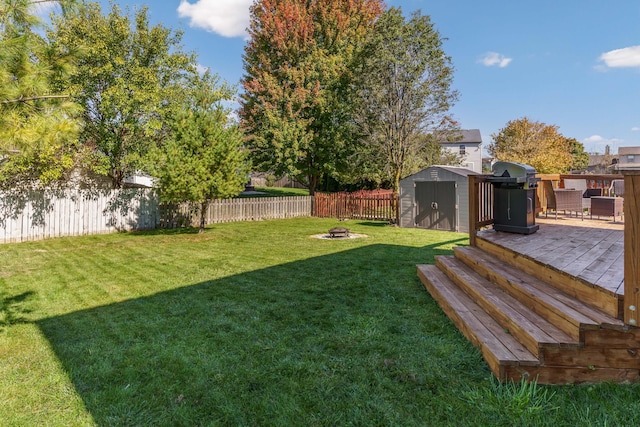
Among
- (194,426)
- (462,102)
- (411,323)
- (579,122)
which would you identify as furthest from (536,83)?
(194,426)

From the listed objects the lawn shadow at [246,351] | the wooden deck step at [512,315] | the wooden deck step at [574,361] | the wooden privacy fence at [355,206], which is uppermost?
the wooden privacy fence at [355,206]

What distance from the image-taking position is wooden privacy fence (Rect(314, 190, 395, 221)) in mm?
15484

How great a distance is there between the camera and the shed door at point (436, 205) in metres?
12.1

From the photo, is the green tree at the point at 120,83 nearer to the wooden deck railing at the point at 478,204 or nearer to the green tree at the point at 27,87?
the green tree at the point at 27,87

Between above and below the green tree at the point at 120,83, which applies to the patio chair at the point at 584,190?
below

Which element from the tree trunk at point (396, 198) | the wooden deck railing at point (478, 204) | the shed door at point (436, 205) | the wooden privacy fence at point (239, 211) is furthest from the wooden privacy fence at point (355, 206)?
the wooden deck railing at point (478, 204)

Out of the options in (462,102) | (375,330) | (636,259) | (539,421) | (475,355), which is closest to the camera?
(539,421)

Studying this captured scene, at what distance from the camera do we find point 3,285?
5504 mm

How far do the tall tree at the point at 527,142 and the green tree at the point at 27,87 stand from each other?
90.0ft

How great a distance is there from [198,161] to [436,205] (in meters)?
8.69

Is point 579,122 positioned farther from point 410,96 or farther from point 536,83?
point 410,96

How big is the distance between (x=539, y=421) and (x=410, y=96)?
14552 millimetres

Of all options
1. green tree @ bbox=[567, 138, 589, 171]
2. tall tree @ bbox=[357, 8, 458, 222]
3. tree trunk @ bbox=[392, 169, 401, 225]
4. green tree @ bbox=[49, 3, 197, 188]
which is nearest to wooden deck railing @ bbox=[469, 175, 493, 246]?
tree trunk @ bbox=[392, 169, 401, 225]

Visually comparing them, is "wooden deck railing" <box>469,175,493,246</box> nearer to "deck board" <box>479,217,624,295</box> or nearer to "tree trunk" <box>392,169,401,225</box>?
"deck board" <box>479,217,624,295</box>
